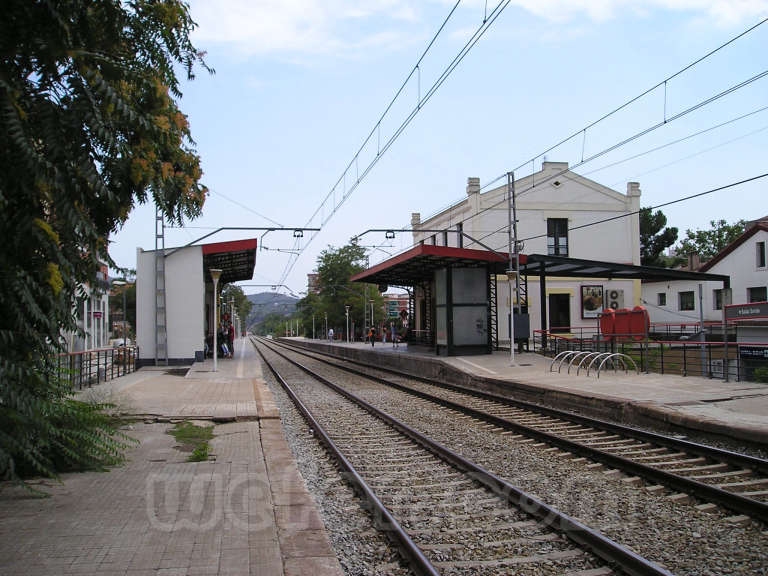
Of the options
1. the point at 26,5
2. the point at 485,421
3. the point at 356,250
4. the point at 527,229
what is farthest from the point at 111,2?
the point at 356,250

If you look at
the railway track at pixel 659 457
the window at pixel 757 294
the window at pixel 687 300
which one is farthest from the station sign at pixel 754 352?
the window at pixel 687 300

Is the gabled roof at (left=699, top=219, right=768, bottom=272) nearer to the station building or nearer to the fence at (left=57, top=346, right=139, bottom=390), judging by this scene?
the station building

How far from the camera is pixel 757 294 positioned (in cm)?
3759

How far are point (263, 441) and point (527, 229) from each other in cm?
3435

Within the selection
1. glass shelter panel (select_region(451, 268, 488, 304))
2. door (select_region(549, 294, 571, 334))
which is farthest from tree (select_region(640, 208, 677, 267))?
glass shelter panel (select_region(451, 268, 488, 304))

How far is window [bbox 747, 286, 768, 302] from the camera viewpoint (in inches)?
1455

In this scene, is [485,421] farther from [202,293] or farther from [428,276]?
[428,276]

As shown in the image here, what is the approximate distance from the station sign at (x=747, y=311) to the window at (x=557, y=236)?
77.6 ft

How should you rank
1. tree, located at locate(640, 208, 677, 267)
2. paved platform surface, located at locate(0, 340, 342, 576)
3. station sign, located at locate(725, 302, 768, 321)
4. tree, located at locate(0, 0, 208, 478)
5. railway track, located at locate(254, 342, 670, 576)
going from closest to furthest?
1. tree, located at locate(0, 0, 208, 478)
2. paved platform surface, located at locate(0, 340, 342, 576)
3. railway track, located at locate(254, 342, 670, 576)
4. station sign, located at locate(725, 302, 768, 321)
5. tree, located at locate(640, 208, 677, 267)

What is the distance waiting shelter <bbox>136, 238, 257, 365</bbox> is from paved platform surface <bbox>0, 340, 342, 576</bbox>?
16763 mm

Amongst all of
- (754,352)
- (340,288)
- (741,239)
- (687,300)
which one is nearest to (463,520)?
(754,352)

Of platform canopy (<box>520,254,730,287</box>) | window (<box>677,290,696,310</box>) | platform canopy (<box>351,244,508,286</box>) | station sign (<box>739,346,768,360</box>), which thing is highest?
platform canopy (<box>351,244,508,286</box>)

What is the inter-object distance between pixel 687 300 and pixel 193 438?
45428mm

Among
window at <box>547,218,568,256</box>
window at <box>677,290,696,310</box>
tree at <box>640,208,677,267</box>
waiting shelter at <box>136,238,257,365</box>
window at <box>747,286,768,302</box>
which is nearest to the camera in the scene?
waiting shelter at <box>136,238,257,365</box>
